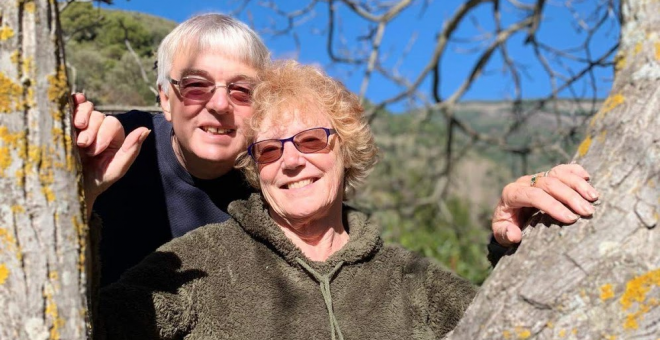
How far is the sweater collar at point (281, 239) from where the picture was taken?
2088 mm

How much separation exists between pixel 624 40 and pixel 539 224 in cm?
48

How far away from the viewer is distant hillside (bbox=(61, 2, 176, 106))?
333 centimetres

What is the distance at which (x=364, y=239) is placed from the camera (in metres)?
2.20

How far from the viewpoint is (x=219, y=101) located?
8.07 ft

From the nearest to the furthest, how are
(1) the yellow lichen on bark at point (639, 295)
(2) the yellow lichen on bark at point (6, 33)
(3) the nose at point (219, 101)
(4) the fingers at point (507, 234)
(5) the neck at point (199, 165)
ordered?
(2) the yellow lichen on bark at point (6, 33) < (1) the yellow lichen on bark at point (639, 295) < (4) the fingers at point (507, 234) < (3) the nose at point (219, 101) < (5) the neck at point (199, 165)

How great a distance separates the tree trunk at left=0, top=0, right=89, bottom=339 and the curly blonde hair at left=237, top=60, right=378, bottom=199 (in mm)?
934

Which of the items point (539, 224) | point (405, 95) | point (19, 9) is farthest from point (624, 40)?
point (405, 95)

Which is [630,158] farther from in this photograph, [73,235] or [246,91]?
[246,91]

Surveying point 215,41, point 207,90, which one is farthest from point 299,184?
point 215,41

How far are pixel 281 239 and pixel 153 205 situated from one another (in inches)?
32.3

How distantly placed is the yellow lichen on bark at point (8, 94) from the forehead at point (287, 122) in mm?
981

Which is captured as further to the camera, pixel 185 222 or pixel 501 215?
pixel 185 222

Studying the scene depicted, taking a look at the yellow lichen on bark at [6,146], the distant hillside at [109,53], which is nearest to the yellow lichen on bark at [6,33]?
the yellow lichen on bark at [6,146]

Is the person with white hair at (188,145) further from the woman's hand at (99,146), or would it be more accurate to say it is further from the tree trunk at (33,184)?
the tree trunk at (33,184)
